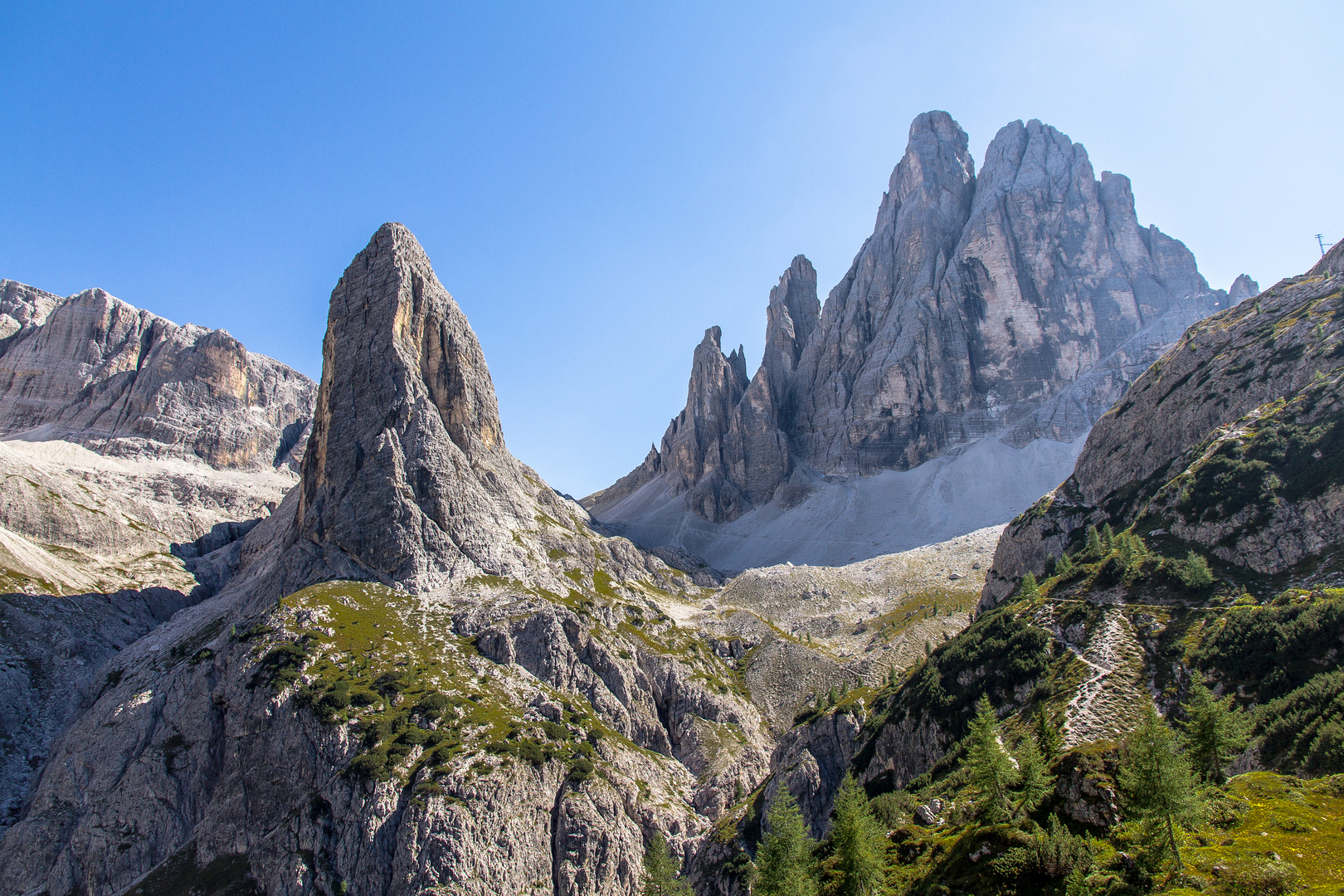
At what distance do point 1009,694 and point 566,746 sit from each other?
55.2 meters

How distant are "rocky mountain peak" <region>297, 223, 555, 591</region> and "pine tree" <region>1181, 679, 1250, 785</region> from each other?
4070 inches

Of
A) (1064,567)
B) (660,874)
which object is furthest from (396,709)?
(1064,567)

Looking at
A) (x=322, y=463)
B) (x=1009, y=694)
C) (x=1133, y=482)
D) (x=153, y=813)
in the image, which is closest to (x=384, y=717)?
(x=153, y=813)

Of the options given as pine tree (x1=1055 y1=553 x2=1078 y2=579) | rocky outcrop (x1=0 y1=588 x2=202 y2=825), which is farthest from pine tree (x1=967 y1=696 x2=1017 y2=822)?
rocky outcrop (x1=0 y1=588 x2=202 y2=825)

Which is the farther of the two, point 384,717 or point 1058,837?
point 384,717

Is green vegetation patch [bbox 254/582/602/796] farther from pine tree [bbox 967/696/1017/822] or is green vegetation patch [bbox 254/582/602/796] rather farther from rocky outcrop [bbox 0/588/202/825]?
pine tree [bbox 967/696/1017/822]

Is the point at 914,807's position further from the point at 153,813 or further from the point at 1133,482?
the point at 153,813

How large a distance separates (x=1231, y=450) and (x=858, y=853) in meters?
58.4

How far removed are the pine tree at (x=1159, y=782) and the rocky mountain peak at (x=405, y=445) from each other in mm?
103210

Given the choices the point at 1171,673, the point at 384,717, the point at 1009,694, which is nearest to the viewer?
the point at 1171,673

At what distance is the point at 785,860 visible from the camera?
42.9m

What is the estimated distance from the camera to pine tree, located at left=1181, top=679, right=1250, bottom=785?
33.2m

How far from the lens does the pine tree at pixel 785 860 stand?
40.9m

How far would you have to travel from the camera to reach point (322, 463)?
128 meters
